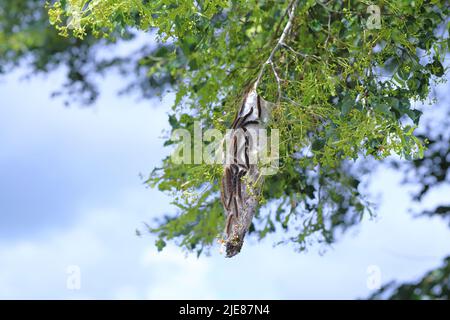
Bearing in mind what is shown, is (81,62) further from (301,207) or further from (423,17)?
(423,17)

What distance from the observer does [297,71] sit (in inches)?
125

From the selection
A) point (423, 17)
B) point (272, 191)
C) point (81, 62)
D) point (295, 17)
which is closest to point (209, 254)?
point (272, 191)

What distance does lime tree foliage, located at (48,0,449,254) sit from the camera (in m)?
2.81

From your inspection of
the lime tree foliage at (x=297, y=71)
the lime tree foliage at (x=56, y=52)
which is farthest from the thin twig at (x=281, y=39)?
the lime tree foliage at (x=56, y=52)

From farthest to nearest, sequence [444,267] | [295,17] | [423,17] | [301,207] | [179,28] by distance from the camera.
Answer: [444,267], [301,207], [295,17], [423,17], [179,28]

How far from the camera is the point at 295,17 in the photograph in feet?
10.8

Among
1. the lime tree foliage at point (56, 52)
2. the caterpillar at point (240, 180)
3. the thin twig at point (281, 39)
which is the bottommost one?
the caterpillar at point (240, 180)

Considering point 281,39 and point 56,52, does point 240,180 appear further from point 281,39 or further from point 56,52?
point 56,52

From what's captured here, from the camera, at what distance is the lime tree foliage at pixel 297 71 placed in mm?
2811

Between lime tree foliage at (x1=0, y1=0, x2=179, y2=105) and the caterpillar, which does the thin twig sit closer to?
the caterpillar

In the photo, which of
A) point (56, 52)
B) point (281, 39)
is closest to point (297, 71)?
point (281, 39)

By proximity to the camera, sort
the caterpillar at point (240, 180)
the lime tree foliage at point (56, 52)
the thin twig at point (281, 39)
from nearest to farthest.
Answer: the caterpillar at point (240, 180) → the thin twig at point (281, 39) → the lime tree foliage at point (56, 52)

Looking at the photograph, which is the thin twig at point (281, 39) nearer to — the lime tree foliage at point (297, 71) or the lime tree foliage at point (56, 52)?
the lime tree foliage at point (297, 71)
